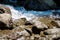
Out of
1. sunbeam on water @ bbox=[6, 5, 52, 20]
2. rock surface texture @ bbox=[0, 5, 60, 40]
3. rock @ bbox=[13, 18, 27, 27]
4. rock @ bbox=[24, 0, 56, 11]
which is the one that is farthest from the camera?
rock @ bbox=[24, 0, 56, 11]

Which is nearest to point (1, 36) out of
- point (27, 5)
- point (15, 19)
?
point (15, 19)

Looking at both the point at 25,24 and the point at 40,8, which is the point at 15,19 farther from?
the point at 40,8

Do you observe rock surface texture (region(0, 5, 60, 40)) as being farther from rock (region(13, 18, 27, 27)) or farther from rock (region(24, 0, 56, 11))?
rock (region(24, 0, 56, 11))

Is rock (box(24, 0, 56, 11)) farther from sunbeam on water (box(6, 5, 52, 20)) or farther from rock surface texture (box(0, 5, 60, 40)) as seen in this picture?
rock surface texture (box(0, 5, 60, 40))

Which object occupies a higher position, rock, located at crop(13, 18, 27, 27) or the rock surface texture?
the rock surface texture

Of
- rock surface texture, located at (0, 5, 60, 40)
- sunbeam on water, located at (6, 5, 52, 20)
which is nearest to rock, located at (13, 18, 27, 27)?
rock surface texture, located at (0, 5, 60, 40)

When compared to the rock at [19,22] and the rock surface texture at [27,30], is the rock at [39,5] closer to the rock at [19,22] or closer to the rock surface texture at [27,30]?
the rock at [19,22]

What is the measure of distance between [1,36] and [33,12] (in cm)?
732

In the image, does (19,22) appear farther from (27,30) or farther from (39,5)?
(39,5)

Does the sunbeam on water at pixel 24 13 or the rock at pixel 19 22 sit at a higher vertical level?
the rock at pixel 19 22

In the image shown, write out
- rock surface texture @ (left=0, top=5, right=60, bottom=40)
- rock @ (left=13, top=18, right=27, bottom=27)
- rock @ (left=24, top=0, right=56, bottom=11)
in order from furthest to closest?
rock @ (left=24, top=0, right=56, bottom=11), rock @ (left=13, top=18, right=27, bottom=27), rock surface texture @ (left=0, top=5, right=60, bottom=40)

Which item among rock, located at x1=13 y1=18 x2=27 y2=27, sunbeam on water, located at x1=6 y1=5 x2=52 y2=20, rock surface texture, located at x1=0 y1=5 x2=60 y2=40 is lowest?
sunbeam on water, located at x1=6 y1=5 x2=52 y2=20

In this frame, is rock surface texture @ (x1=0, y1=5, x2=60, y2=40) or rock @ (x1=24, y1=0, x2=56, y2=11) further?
rock @ (x1=24, y1=0, x2=56, y2=11)

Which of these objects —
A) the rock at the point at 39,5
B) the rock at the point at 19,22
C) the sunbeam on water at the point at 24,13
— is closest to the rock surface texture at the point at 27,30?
the rock at the point at 19,22
